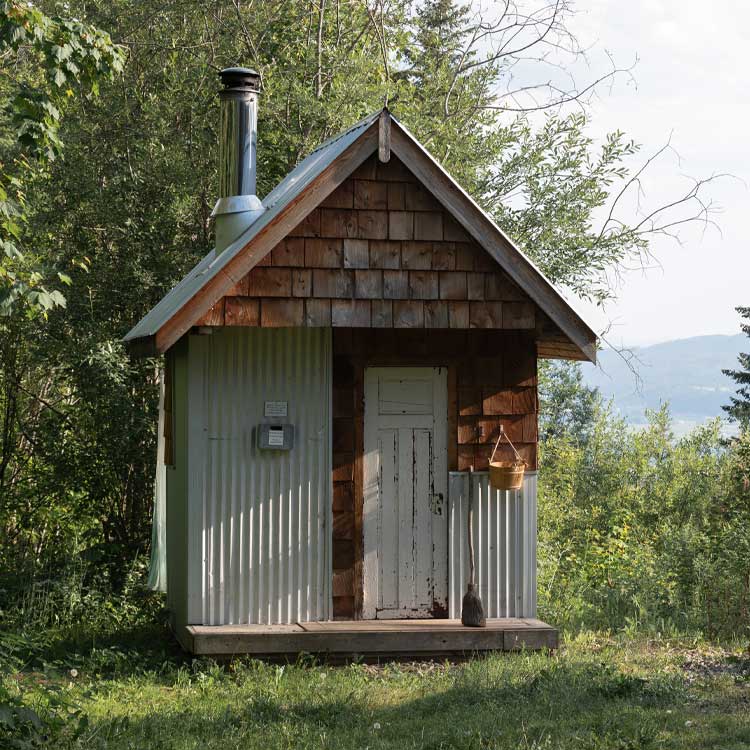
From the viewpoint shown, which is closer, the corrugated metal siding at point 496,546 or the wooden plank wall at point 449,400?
the wooden plank wall at point 449,400

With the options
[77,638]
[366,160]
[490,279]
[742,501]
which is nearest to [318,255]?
[366,160]

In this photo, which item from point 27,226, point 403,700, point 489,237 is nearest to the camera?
point 403,700

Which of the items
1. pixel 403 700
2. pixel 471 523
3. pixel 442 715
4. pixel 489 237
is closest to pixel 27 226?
pixel 489 237

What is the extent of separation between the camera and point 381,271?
8.95m

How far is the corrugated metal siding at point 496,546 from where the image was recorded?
379 inches

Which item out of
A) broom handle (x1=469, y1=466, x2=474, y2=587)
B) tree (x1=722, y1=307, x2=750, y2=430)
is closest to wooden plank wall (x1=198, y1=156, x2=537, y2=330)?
broom handle (x1=469, y1=466, x2=474, y2=587)

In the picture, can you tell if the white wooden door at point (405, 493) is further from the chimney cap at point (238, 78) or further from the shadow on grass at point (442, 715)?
the chimney cap at point (238, 78)

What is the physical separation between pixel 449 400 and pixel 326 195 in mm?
2134

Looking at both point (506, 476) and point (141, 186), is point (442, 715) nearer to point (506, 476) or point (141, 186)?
point (506, 476)

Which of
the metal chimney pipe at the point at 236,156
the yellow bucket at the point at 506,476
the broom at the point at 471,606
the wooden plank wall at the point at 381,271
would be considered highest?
the metal chimney pipe at the point at 236,156

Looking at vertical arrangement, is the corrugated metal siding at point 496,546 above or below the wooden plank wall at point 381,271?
below

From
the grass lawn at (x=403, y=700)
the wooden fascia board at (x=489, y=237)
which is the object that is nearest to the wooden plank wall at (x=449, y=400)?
the wooden fascia board at (x=489, y=237)

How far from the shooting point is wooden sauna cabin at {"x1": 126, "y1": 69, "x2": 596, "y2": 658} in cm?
881

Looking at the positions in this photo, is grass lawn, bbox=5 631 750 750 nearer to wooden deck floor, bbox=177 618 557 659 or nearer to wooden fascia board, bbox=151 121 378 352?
wooden deck floor, bbox=177 618 557 659
